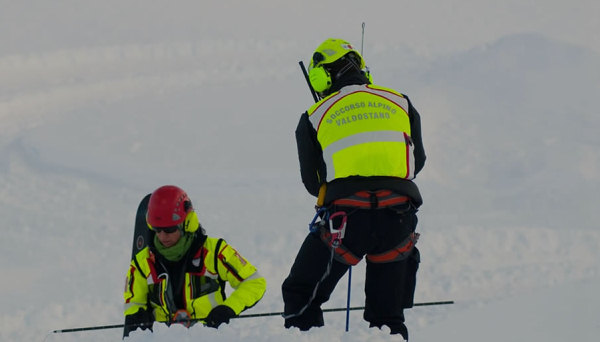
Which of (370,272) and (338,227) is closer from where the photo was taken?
(338,227)

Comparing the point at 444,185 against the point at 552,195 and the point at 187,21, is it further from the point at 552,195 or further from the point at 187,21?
the point at 187,21

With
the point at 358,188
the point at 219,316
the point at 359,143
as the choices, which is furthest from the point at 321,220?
the point at 219,316

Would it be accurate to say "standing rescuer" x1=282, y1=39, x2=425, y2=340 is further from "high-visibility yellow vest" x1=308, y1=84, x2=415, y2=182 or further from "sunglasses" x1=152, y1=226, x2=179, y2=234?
"sunglasses" x1=152, y1=226, x2=179, y2=234

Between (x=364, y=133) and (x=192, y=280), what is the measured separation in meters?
1.35

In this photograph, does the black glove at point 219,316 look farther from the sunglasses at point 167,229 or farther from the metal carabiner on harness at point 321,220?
the metal carabiner on harness at point 321,220

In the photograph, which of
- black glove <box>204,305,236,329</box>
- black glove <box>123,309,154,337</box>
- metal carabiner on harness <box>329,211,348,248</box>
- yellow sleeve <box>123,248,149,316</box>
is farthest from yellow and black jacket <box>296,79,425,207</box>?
black glove <box>123,309,154,337</box>

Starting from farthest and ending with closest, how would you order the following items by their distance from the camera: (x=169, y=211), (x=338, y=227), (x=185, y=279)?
(x=185, y=279) → (x=338, y=227) → (x=169, y=211)

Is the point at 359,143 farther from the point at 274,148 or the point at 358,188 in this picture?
the point at 274,148

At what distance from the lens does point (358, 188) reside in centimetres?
491

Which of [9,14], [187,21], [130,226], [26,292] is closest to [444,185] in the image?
[130,226]

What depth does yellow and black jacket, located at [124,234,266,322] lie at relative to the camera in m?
5.09

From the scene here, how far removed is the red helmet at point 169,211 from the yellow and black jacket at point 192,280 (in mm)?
178

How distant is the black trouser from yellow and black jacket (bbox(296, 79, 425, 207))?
0.55 ft

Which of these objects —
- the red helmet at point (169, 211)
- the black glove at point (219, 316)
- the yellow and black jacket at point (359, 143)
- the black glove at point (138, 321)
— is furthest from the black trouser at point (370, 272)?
the black glove at point (138, 321)
